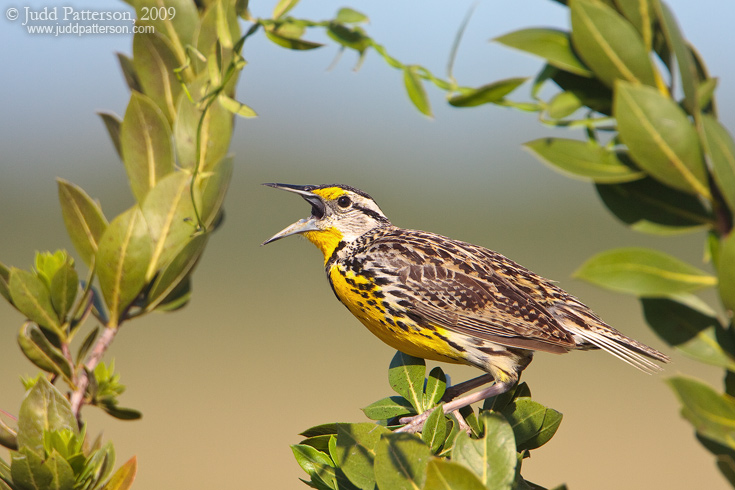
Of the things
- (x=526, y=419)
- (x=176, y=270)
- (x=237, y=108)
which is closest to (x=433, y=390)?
(x=526, y=419)

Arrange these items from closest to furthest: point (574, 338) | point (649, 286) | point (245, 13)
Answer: point (649, 286), point (245, 13), point (574, 338)

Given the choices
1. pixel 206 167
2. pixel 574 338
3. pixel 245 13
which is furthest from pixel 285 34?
pixel 574 338

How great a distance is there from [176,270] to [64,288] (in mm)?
136

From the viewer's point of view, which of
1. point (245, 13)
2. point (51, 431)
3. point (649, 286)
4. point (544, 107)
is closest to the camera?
point (649, 286)

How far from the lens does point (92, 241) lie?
939 mm

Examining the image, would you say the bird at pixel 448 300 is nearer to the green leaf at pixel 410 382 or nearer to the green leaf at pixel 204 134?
the green leaf at pixel 410 382

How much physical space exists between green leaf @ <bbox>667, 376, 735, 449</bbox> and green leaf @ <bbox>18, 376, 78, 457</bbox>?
66 centimetres

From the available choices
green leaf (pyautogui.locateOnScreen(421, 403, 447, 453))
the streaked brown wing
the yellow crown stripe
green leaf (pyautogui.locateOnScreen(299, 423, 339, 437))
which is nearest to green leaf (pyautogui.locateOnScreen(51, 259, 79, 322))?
green leaf (pyautogui.locateOnScreen(299, 423, 339, 437))

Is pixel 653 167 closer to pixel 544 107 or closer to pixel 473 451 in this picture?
pixel 544 107

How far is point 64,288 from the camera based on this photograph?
88 cm

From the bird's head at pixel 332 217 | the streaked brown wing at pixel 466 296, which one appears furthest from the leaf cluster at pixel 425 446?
the bird's head at pixel 332 217

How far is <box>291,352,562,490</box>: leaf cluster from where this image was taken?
27.0 inches

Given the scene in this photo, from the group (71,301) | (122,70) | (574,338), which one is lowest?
(574,338)

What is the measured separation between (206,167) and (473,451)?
0.50 metres
